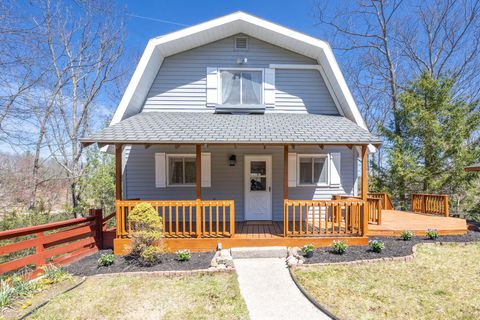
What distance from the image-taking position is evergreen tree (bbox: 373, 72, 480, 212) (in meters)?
10.3

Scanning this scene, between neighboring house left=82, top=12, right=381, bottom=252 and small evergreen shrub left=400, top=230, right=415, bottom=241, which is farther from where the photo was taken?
neighboring house left=82, top=12, right=381, bottom=252

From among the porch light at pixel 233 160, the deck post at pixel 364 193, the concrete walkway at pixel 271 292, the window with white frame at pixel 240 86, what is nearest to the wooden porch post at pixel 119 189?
the concrete walkway at pixel 271 292

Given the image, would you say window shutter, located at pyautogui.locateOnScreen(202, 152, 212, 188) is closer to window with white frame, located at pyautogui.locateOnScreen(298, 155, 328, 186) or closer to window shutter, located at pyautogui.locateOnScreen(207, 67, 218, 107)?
window shutter, located at pyautogui.locateOnScreen(207, 67, 218, 107)

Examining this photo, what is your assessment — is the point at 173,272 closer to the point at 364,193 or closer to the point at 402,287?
the point at 402,287

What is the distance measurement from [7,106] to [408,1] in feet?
62.7

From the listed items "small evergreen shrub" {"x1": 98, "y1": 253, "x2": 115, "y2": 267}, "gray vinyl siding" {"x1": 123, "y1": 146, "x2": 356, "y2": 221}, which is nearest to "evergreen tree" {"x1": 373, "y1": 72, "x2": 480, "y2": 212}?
"gray vinyl siding" {"x1": 123, "y1": 146, "x2": 356, "y2": 221}

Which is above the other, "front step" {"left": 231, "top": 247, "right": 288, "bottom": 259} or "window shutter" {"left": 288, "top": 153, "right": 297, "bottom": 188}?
"window shutter" {"left": 288, "top": 153, "right": 297, "bottom": 188}

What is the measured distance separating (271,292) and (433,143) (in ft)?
34.9

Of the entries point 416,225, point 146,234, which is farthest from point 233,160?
point 416,225

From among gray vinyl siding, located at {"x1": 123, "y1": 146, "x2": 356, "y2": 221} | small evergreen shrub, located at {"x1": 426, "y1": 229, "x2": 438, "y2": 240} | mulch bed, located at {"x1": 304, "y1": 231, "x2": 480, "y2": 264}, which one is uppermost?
gray vinyl siding, located at {"x1": 123, "y1": 146, "x2": 356, "y2": 221}

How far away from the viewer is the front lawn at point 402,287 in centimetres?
353

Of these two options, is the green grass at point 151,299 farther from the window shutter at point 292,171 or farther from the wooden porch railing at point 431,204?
the wooden porch railing at point 431,204

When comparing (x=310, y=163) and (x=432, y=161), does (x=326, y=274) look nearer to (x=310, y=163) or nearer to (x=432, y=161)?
(x=310, y=163)

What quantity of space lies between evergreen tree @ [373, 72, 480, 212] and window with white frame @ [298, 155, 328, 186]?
4.81 metres
